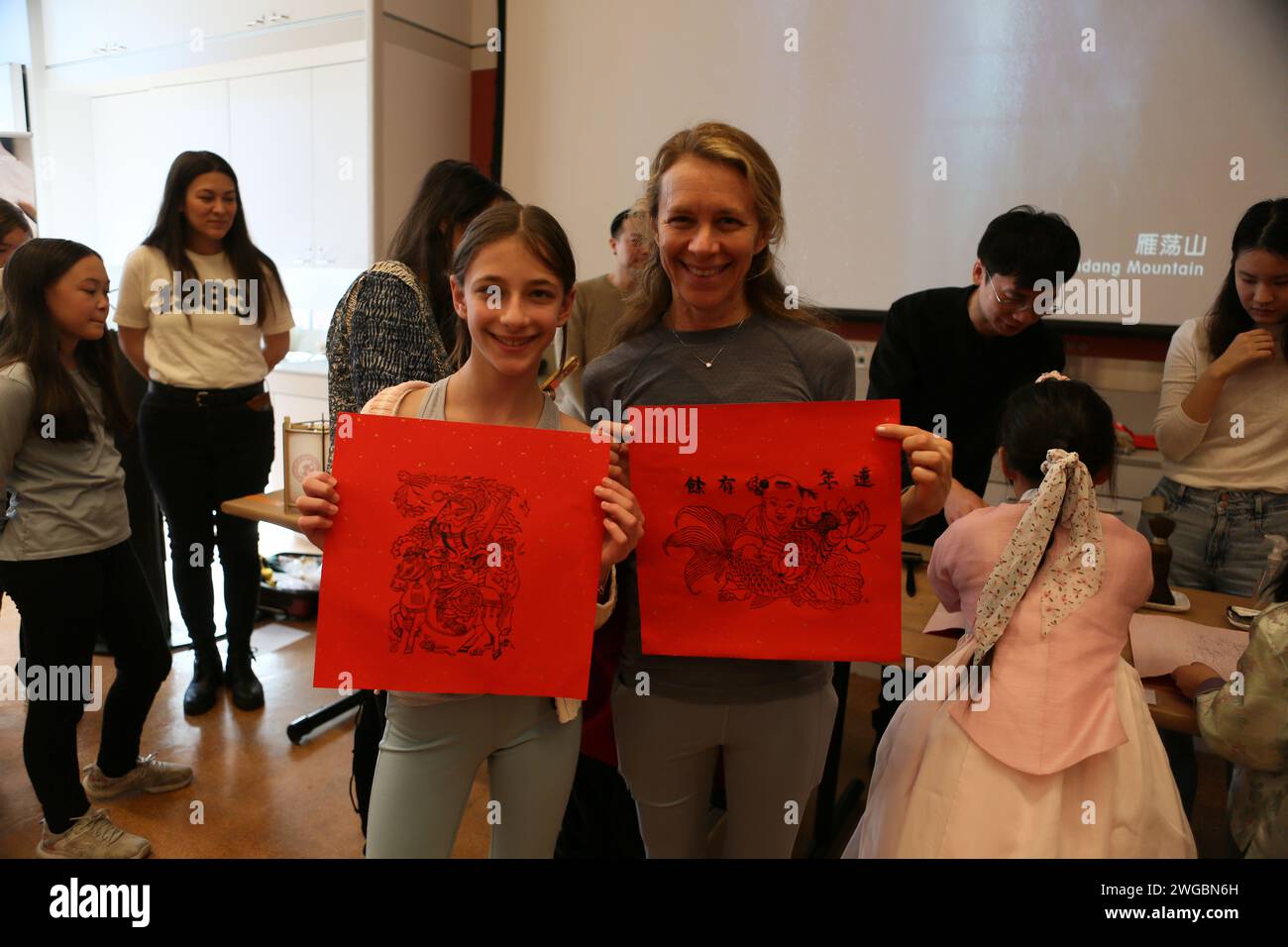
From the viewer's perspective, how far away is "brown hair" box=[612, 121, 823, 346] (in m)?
1.30

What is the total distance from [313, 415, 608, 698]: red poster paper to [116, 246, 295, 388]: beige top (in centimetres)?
192

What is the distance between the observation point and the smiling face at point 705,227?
128 cm

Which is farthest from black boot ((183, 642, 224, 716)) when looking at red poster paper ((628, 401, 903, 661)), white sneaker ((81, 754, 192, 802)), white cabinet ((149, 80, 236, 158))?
white cabinet ((149, 80, 236, 158))

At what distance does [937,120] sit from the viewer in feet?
10.5

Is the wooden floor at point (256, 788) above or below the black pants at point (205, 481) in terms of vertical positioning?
below

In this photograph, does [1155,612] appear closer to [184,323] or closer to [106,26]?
[184,323]

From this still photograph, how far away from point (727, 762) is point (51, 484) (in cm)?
176

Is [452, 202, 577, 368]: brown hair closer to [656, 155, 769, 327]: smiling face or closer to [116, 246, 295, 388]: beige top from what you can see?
[656, 155, 769, 327]: smiling face

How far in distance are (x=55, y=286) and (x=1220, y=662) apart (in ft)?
8.84

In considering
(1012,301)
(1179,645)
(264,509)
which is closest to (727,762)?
(1179,645)

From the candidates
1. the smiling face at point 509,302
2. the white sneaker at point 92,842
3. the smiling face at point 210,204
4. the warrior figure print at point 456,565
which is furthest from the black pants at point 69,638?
the smiling face at point 509,302

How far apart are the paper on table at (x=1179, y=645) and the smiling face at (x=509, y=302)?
1.31 meters

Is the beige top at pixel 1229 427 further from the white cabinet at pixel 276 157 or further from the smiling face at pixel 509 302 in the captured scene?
the white cabinet at pixel 276 157
